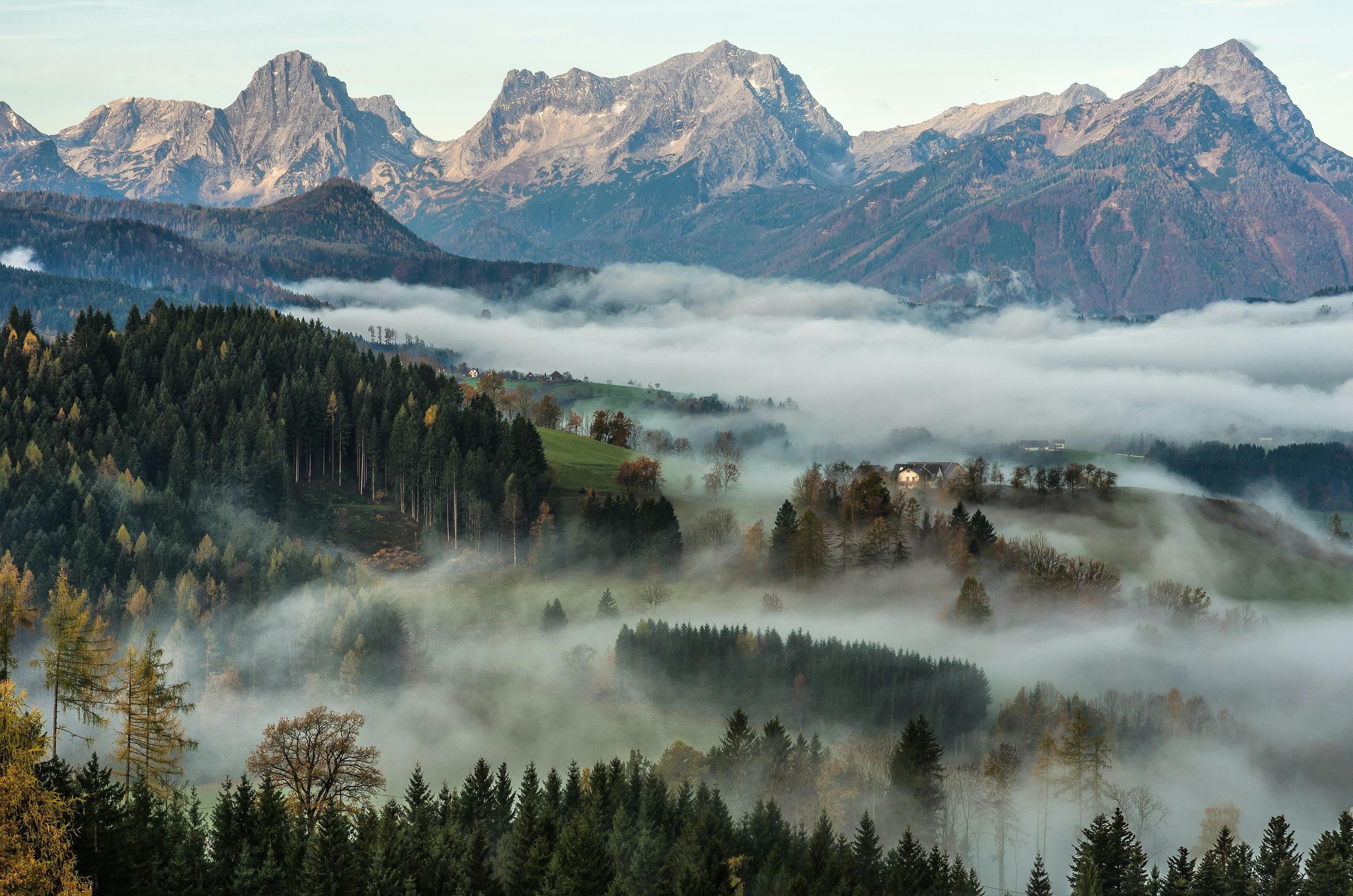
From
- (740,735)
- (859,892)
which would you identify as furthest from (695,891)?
(740,735)

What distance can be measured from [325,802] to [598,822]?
22.1m

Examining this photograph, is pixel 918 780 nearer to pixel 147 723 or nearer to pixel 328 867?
pixel 147 723

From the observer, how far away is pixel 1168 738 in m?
197

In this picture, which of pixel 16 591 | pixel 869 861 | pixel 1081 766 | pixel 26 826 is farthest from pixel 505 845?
pixel 1081 766

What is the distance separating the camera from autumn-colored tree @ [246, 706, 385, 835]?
4250 inches

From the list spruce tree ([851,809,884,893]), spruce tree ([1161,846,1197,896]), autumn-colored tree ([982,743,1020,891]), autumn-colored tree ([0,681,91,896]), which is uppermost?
autumn-colored tree ([0,681,91,896])

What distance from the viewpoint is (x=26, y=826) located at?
172 feet

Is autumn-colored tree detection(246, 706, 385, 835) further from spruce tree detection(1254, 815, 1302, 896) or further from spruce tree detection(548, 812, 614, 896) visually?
spruce tree detection(1254, 815, 1302, 896)

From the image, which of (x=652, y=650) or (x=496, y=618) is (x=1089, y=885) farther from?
(x=496, y=618)

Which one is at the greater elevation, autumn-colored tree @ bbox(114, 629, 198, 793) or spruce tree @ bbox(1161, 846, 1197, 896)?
autumn-colored tree @ bbox(114, 629, 198, 793)

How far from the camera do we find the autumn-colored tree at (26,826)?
51.6m

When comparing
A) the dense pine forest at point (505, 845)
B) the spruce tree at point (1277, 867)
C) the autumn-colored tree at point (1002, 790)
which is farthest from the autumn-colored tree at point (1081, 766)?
the spruce tree at point (1277, 867)

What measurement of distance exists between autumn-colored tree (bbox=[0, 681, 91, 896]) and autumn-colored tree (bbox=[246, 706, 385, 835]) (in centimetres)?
5233

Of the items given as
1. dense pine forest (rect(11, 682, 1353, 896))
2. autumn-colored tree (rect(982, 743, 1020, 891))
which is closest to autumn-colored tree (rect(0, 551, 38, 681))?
dense pine forest (rect(11, 682, 1353, 896))
